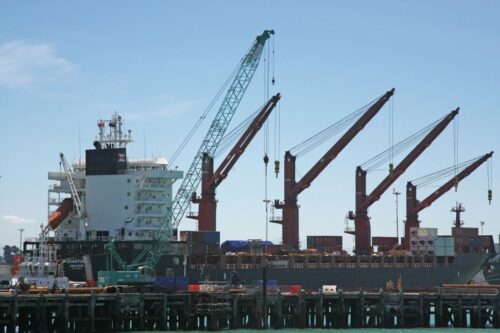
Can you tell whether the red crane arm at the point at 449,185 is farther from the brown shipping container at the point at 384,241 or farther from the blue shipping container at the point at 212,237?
the blue shipping container at the point at 212,237

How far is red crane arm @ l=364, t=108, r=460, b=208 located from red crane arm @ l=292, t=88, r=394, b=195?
6.78 m

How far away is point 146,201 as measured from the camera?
3612 inches

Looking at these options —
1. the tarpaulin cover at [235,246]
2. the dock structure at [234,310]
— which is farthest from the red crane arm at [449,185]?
the dock structure at [234,310]

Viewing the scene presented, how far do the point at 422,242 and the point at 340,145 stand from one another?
14.9 metres

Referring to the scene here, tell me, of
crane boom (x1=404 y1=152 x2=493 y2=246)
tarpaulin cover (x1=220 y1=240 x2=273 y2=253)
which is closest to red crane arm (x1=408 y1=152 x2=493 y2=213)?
crane boom (x1=404 y1=152 x2=493 y2=246)

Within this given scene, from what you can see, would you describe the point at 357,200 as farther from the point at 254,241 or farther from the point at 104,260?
the point at 104,260

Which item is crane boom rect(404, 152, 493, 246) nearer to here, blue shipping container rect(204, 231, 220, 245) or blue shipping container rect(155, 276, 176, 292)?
blue shipping container rect(204, 231, 220, 245)

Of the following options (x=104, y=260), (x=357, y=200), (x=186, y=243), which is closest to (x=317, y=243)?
(x=357, y=200)

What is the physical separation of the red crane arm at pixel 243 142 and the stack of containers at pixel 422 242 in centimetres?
2265

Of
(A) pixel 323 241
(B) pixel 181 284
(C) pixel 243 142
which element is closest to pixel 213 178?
(C) pixel 243 142

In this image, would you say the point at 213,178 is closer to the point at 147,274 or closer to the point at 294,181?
the point at 294,181

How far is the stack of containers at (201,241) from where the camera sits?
94.5 metres

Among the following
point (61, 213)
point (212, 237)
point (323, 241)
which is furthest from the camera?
point (323, 241)

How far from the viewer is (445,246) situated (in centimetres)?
10919
